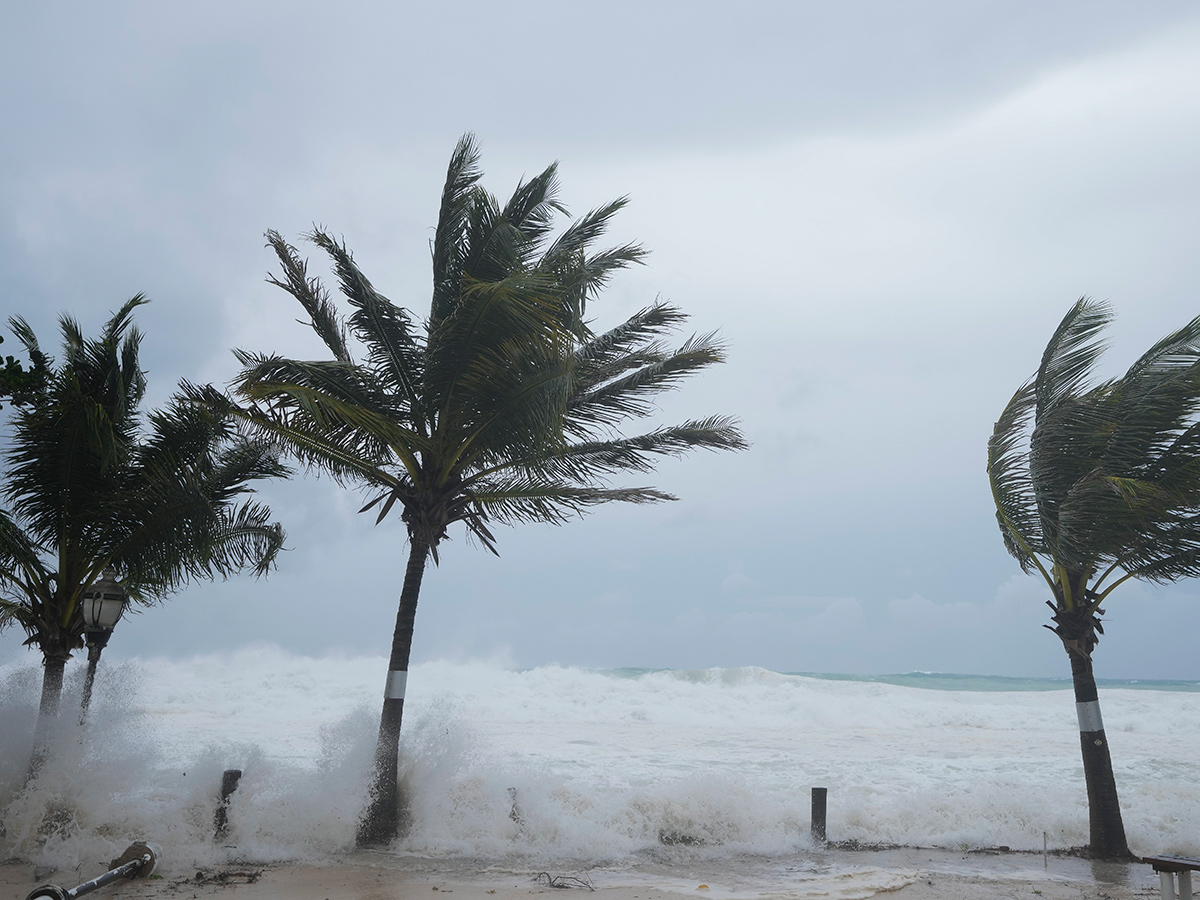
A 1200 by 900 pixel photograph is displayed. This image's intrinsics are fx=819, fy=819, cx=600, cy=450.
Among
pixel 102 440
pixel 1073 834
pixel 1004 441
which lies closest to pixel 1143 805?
pixel 1073 834

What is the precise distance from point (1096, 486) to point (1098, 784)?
3883 mm

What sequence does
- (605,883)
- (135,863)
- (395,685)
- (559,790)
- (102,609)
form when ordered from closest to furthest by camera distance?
(135,863)
(605,883)
(102,609)
(395,685)
(559,790)

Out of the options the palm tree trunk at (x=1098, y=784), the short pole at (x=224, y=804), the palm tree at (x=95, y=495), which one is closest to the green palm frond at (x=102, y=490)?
the palm tree at (x=95, y=495)

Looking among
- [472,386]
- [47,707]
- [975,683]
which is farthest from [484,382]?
[975,683]

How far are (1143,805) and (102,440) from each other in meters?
15.6

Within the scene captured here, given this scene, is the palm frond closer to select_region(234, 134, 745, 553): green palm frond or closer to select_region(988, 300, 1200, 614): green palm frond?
select_region(234, 134, 745, 553): green palm frond

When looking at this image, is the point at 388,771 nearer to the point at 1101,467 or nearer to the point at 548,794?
the point at 548,794

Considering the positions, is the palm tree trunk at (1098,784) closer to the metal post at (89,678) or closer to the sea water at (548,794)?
the sea water at (548,794)

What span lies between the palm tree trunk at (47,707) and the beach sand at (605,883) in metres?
1.62

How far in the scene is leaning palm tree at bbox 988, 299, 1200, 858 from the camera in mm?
9016

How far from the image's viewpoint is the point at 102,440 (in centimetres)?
957

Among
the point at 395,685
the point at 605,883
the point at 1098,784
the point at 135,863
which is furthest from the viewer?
the point at 1098,784

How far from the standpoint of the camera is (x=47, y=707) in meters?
9.91

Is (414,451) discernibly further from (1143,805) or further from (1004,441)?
(1143,805)
